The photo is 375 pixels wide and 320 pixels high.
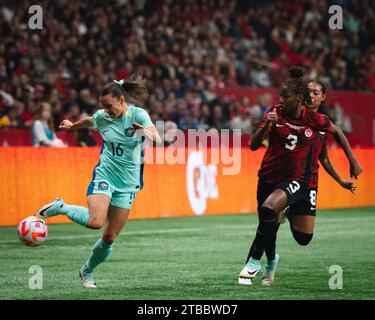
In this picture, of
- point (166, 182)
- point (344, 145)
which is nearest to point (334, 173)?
point (344, 145)

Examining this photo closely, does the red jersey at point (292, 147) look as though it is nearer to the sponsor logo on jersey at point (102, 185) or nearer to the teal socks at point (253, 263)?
the teal socks at point (253, 263)

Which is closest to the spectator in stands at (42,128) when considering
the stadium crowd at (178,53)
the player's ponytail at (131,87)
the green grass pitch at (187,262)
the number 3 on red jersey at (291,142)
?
the stadium crowd at (178,53)

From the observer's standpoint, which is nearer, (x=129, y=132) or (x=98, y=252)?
(x=98, y=252)

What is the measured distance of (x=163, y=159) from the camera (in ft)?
59.8

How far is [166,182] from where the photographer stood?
1814 cm

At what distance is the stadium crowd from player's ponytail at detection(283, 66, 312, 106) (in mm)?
8740

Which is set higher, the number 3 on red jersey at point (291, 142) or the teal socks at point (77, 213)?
the number 3 on red jersey at point (291, 142)

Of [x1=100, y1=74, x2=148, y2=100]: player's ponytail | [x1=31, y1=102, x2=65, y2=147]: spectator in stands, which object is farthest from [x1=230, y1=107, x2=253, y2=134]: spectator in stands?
[x1=100, y1=74, x2=148, y2=100]: player's ponytail

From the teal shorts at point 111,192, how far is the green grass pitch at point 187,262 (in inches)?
32.2

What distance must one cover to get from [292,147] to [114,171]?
185 centimetres

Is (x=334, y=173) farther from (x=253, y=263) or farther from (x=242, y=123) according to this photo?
(x=242, y=123)

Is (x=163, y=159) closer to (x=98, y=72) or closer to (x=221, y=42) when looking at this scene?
(x=98, y=72)

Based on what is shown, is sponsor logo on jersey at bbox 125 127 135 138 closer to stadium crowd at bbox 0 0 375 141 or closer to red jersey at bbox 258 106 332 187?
red jersey at bbox 258 106 332 187

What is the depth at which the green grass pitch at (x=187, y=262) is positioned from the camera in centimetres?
888
